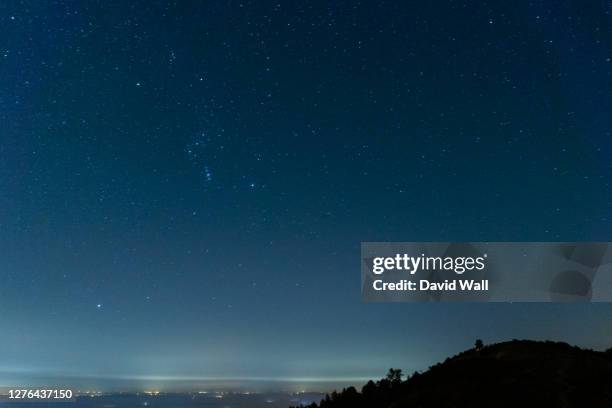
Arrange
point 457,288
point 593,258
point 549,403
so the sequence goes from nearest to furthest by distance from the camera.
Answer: point 549,403 < point 457,288 < point 593,258

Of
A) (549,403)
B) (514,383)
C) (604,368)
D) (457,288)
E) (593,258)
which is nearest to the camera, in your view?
(549,403)

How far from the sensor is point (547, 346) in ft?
139

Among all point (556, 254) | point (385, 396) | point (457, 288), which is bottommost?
point (385, 396)

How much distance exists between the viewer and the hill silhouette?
1266 inches

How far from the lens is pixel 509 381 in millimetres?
34188

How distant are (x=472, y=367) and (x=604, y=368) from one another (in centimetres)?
780

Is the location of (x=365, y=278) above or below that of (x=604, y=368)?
above

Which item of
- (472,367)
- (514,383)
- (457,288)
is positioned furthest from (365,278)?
(514,383)

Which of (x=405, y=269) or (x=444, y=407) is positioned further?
(x=405, y=269)

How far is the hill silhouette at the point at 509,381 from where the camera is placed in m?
32.2

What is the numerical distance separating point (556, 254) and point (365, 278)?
14303 mm

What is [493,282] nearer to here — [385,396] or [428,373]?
[428,373]

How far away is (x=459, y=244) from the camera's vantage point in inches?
1624

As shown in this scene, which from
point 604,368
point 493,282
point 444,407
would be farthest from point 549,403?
point 493,282
